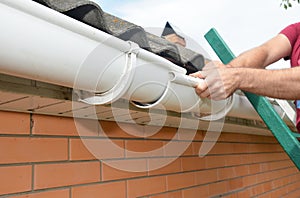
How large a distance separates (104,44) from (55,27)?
0.19 meters

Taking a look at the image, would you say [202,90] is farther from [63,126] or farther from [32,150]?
[32,150]

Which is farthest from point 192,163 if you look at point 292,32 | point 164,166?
point 292,32

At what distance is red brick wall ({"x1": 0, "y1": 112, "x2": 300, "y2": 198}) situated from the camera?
1.33m

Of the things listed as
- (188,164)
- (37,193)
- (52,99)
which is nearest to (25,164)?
(37,193)

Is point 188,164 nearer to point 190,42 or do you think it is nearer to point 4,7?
point 190,42

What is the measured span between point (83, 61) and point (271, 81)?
0.92 m

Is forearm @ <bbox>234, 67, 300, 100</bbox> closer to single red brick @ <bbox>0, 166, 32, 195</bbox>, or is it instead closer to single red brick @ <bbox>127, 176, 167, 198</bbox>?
single red brick @ <bbox>127, 176, 167, 198</bbox>

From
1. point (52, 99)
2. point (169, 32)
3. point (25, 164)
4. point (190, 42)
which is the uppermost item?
point (169, 32)

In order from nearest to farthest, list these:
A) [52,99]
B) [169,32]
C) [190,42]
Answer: [52,99] < [190,42] < [169,32]

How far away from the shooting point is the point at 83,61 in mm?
971

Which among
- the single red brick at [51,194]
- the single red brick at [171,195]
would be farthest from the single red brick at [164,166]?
the single red brick at [51,194]

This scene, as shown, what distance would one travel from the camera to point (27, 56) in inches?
32.3

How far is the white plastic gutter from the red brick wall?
1.25ft

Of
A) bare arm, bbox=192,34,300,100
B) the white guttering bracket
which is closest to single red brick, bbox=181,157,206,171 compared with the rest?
bare arm, bbox=192,34,300,100
